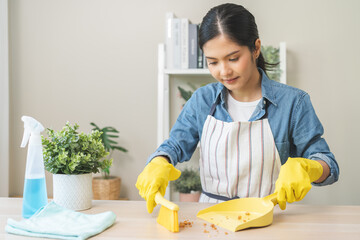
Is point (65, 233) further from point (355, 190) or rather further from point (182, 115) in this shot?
point (355, 190)

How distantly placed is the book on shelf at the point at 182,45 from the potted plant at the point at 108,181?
594 millimetres

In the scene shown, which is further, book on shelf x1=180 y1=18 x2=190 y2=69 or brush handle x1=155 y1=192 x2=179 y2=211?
book on shelf x1=180 y1=18 x2=190 y2=69

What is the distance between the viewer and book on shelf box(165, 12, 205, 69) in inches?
86.4

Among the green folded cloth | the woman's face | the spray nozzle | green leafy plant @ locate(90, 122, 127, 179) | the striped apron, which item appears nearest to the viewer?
the green folded cloth

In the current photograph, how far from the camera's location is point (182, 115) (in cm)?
143

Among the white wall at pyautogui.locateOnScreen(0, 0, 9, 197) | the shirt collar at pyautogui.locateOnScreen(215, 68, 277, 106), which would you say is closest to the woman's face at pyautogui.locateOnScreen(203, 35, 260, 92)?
the shirt collar at pyautogui.locateOnScreen(215, 68, 277, 106)

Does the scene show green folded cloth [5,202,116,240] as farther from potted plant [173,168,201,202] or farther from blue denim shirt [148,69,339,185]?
potted plant [173,168,201,202]

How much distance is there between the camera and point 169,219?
0.89m

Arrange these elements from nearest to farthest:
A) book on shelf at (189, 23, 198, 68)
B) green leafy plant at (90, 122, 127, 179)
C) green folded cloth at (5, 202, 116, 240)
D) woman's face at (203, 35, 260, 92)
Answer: green folded cloth at (5, 202, 116, 240) < woman's face at (203, 35, 260, 92) < book on shelf at (189, 23, 198, 68) < green leafy plant at (90, 122, 127, 179)

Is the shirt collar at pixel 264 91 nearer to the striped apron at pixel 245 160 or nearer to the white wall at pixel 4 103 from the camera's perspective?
the striped apron at pixel 245 160

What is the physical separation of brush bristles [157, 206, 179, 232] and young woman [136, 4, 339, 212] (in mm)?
118

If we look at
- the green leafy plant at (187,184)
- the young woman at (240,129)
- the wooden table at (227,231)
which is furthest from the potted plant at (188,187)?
the wooden table at (227,231)

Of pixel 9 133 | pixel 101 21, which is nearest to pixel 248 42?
pixel 101 21

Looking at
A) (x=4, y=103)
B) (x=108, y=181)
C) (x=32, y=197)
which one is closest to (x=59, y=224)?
(x=32, y=197)
